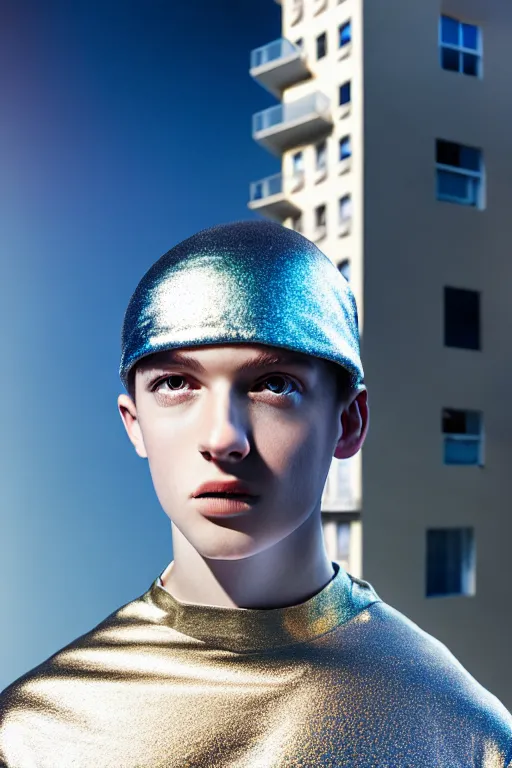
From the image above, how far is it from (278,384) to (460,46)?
129 inches

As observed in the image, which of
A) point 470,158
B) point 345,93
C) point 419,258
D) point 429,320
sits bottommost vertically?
point 429,320

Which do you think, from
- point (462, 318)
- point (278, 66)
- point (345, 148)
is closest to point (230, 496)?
point (278, 66)

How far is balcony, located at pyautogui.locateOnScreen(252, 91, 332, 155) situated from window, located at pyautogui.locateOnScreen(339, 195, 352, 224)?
0.27 m

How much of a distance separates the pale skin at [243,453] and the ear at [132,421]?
4cm

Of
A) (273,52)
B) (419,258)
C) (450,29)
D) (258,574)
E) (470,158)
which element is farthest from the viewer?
(470,158)

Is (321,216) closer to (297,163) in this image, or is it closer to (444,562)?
(297,163)

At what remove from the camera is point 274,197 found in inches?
124

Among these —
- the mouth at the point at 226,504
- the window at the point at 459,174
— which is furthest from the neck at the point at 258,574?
the window at the point at 459,174

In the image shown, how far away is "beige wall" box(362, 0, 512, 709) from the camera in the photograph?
349cm

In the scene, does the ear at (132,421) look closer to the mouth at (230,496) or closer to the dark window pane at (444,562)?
the mouth at (230,496)

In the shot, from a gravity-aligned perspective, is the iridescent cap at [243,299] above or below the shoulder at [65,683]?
above

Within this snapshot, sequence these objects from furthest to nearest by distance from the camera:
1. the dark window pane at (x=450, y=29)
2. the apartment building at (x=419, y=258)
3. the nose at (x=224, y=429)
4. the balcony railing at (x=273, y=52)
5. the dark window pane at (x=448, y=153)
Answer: the dark window pane at (x=448, y=153) < the dark window pane at (x=450, y=29) < the apartment building at (x=419, y=258) < the balcony railing at (x=273, y=52) < the nose at (x=224, y=429)

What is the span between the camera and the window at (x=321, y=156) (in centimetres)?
338

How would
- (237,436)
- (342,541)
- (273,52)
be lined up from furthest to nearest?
(342,541), (273,52), (237,436)
